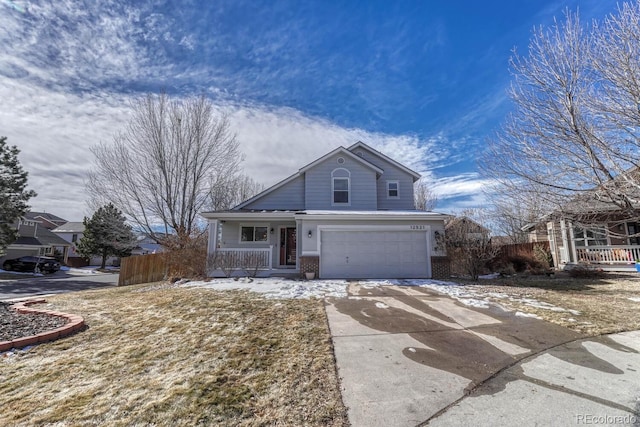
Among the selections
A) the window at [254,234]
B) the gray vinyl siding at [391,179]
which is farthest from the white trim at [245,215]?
the gray vinyl siding at [391,179]

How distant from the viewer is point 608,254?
1481cm

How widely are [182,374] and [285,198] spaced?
13.0m

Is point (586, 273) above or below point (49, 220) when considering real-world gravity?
below

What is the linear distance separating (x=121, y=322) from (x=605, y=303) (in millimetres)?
11671

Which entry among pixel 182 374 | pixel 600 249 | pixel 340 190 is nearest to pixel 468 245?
pixel 340 190

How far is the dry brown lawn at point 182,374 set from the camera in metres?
2.83

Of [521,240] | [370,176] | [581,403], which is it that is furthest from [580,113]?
[521,240]

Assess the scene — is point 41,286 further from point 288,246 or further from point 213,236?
point 288,246

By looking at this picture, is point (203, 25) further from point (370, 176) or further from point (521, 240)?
point (521, 240)

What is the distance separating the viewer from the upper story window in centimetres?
1584

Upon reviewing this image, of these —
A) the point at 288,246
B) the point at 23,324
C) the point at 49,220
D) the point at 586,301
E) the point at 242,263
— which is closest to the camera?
the point at 23,324

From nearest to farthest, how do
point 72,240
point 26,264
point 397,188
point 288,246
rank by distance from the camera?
point 288,246, point 397,188, point 26,264, point 72,240

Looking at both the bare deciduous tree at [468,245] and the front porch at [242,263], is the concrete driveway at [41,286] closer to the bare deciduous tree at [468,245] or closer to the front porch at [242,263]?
the front porch at [242,263]

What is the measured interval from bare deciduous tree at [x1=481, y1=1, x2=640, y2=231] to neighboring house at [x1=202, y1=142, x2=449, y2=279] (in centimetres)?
574
